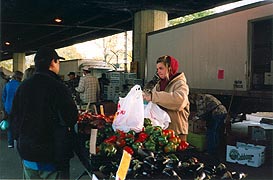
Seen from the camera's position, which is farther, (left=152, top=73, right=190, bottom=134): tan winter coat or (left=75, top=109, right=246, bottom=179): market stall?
(left=152, top=73, right=190, bottom=134): tan winter coat

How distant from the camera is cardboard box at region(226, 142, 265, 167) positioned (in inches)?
212

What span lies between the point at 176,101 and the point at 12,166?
3165 millimetres

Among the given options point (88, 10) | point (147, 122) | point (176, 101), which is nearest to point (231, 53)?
point (176, 101)

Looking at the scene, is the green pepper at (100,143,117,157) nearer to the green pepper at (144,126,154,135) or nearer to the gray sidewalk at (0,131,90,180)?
the green pepper at (144,126,154,135)

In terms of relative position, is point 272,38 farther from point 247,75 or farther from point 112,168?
point 112,168

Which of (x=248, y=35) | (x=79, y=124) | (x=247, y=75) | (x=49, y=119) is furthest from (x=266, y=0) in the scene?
(x=49, y=119)

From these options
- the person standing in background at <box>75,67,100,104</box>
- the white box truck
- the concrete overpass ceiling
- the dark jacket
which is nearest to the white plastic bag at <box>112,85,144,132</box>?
the dark jacket

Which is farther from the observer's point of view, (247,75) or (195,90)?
(195,90)

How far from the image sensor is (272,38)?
6.24 metres

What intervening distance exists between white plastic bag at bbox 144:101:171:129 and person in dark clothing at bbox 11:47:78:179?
79cm

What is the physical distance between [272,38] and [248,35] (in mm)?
919

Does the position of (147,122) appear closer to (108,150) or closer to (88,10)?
(108,150)

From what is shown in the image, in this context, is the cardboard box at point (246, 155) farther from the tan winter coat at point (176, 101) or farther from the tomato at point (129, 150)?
the tomato at point (129, 150)

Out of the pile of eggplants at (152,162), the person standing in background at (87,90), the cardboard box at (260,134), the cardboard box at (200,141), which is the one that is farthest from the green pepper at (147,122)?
the person standing in background at (87,90)
